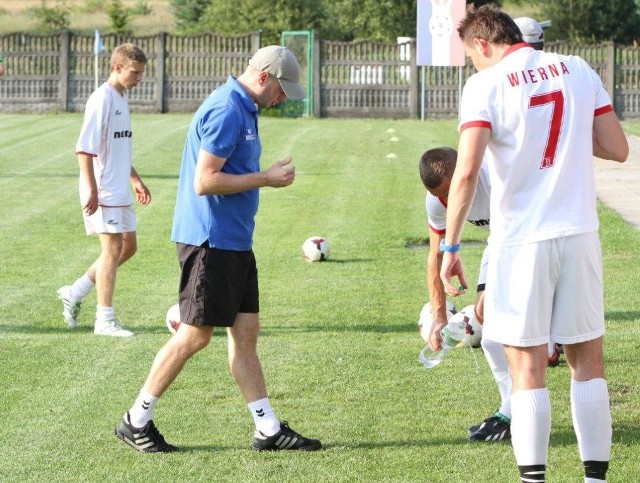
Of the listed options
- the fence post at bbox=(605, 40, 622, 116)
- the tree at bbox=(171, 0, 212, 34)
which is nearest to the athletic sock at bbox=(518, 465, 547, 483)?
the fence post at bbox=(605, 40, 622, 116)

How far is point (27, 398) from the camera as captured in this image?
7383mm

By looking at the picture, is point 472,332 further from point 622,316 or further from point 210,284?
point 210,284

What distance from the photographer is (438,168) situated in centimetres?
598

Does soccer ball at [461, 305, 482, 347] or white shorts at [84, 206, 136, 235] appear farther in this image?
white shorts at [84, 206, 136, 235]

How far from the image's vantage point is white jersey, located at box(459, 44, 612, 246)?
4.95 meters

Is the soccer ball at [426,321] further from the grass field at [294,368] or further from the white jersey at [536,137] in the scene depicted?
the white jersey at [536,137]

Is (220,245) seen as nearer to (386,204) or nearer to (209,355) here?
(209,355)

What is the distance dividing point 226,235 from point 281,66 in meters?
0.92

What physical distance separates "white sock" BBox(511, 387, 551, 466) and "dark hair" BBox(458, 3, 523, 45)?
1.51 m

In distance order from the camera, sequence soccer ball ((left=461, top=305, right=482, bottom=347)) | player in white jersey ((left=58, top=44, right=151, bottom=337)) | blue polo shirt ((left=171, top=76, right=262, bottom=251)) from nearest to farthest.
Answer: blue polo shirt ((left=171, top=76, right=262, bottom=251)) → soccer ball ((left=461, top=305, right=482, bottom=347)) → player in white jersey ((left=58, top=44, right=151, bottom=337))

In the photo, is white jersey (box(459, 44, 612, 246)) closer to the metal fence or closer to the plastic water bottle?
the plastic water bottle

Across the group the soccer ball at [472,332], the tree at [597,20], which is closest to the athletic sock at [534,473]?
the soccer ball at [472,332]

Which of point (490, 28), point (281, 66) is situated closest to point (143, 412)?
point (281, 66)

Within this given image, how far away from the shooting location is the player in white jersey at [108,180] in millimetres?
9039
